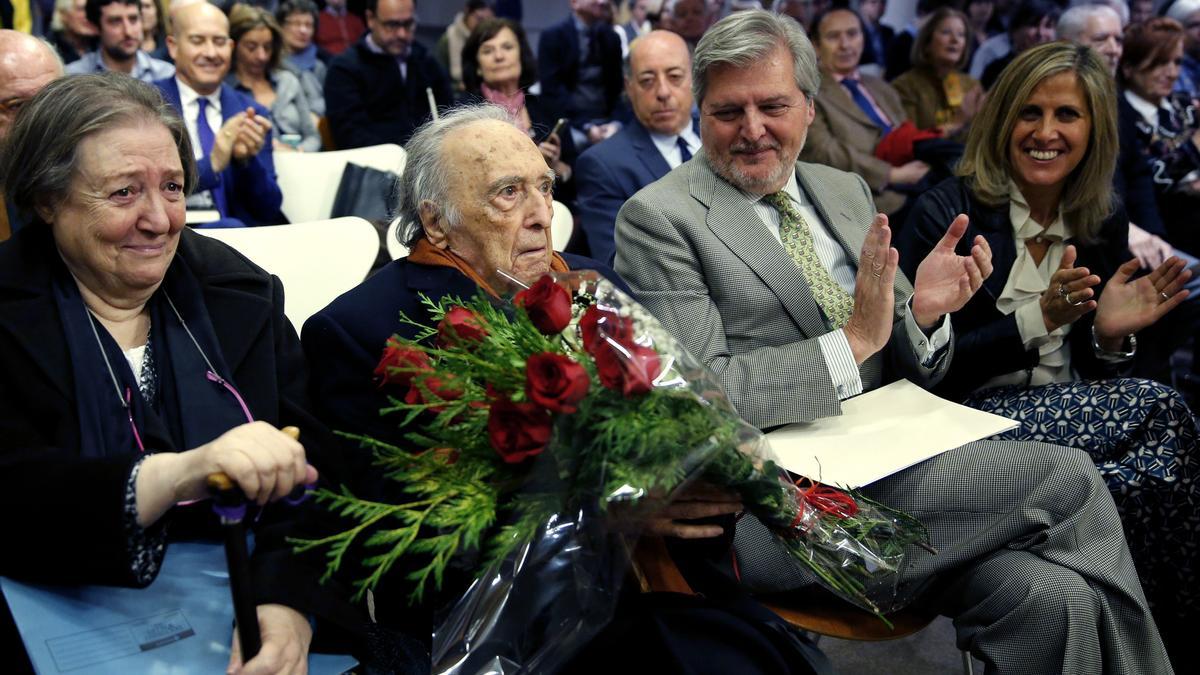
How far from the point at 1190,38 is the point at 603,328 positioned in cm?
730

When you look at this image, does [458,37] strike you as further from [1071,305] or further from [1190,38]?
[1071,305]

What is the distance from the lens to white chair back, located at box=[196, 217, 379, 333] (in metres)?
2.62

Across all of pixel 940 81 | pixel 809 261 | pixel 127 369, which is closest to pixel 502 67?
pixel 940 81

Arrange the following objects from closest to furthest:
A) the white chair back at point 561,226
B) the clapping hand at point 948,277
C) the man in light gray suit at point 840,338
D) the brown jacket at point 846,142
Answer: the man in light gray suit at point 840,338 → the clapping hand at point 948,277 → the white chair back at point 561,226 → the brown jacket at point 846,142

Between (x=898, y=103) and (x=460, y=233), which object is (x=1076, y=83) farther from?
(x=898, y=103)

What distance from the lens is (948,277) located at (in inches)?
93.7

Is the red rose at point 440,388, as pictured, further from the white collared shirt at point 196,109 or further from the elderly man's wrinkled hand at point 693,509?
the white collared shirt at point 196,109

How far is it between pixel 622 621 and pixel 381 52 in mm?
4981

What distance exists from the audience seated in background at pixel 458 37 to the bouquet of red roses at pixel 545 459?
6295mm

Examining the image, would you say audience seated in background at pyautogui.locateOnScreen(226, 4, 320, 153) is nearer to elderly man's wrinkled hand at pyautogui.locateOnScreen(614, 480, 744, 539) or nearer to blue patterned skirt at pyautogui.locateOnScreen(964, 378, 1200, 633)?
blue patterned skirt at pyautogui.locateOnScreen(964, 378, 1200, 633)

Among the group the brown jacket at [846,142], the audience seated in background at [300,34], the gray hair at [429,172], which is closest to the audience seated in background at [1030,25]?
the brown jacket at [846,142]

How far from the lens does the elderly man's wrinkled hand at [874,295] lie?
7.16 feet

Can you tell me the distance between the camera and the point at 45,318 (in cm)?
171

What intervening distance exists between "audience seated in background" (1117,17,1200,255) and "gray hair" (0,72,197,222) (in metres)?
4.17
